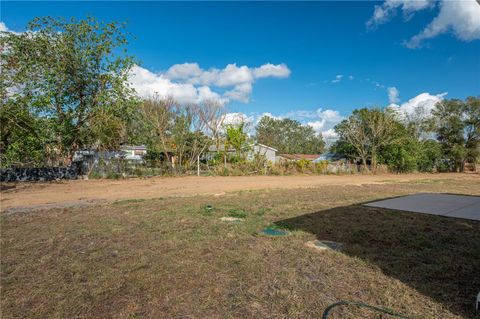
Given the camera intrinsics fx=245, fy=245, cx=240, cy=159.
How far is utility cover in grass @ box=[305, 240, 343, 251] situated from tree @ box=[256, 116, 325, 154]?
35492mm

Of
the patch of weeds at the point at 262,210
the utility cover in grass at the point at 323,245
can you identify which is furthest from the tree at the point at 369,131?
the utility cover in grass at the point at 323,245

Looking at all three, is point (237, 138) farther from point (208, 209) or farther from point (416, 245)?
point (416, 245)

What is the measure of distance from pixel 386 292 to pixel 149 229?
3.45 meters

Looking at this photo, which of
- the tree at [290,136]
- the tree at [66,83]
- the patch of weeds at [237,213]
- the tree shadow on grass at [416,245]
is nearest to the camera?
the tree shadow on grass at [416,245]

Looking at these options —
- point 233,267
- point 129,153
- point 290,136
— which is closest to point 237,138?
point 129,153

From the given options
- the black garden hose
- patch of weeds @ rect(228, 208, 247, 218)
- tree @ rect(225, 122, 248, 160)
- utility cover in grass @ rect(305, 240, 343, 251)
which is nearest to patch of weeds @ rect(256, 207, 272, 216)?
patch of weeds @ rect(228, 208, 247, 218)

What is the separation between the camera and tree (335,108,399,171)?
21.1 meters

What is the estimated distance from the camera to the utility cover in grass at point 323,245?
3.25 m

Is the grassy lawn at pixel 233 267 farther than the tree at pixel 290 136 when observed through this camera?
No

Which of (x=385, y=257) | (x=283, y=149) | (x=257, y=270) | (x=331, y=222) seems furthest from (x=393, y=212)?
(x=283, y=149)

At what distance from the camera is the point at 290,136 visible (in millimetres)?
44750

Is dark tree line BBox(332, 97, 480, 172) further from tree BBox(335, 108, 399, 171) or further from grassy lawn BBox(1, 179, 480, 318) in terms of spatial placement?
grassy lawn BBox(1, 179, 480, 318)

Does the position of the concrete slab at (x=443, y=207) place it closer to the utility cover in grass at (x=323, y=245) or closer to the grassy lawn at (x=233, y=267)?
the grassy lawn at (x=233, y=267)

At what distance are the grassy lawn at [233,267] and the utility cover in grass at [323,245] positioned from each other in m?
0.11
